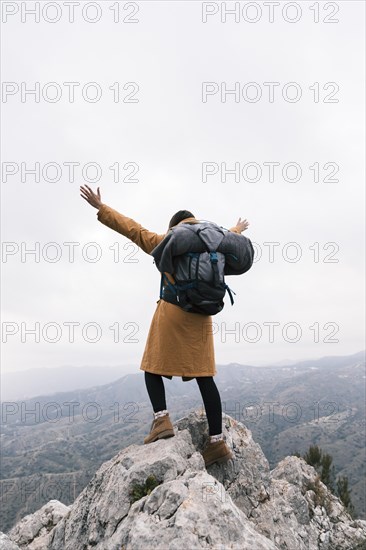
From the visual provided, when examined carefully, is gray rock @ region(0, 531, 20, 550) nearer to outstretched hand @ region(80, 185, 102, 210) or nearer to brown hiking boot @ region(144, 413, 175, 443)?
brown hiking boot @ region(144, 413, 175, 443)

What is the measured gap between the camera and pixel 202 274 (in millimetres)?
6652

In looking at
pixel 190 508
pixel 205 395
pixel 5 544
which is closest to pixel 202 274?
pixel 205 395

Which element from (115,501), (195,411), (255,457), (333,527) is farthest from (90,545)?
(333,527)

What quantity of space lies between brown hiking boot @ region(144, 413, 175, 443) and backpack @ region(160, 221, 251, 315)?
8.15ft

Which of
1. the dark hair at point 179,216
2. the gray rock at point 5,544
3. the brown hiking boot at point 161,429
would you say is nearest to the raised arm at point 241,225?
the dark hair at point 179,216

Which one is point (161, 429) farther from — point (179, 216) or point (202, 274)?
point (179, 216)

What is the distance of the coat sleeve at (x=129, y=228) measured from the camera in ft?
23.7

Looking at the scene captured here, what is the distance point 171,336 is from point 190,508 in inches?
116

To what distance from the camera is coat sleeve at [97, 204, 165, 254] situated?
7211 millimetres

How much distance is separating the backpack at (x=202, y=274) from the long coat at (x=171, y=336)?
30 centimetres

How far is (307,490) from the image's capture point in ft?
40.8

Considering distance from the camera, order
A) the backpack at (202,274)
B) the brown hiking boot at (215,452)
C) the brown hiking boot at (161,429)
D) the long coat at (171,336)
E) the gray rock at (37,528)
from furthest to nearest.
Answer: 1. the gray rock at (37,528)
2. the brown hiking boot at (215,452)
3. the brown hiking boot at (161,429)
4. the long coat at (171,336)
5. the backpack at (202,274)

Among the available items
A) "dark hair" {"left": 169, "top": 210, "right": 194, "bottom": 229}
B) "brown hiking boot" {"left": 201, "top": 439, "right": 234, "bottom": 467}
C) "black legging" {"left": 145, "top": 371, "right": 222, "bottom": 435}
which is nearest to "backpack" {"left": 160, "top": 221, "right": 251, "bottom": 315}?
"dark hair" {"left": 169, "top": 210, "right": 194, "bottom": 229}

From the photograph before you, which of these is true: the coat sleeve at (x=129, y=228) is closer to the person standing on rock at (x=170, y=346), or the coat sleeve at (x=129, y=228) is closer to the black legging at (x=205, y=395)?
the person standing on rock at (x=170, y=346)
